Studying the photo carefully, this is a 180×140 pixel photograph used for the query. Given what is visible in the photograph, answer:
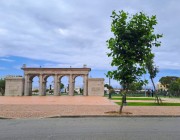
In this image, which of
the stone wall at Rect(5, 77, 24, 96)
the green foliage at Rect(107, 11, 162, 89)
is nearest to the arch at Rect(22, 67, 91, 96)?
the stone wall at Rect(5, 77, 24, 96)

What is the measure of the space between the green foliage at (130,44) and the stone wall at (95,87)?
47179mm

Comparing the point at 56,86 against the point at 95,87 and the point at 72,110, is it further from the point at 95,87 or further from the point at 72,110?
the point at 72,110

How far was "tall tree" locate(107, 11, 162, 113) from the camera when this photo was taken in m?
20.8

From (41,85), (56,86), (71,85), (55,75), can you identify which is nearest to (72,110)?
(71,85)

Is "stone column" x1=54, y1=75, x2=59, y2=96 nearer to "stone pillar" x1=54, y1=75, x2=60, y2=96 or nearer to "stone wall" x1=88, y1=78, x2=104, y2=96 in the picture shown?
"stone pillar" x1=54, y1=75, x2=60, y2=96

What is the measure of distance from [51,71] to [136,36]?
5147 centimetres

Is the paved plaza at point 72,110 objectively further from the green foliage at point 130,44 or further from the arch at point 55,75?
the arch at point 55,75

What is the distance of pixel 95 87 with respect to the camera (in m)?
69.2

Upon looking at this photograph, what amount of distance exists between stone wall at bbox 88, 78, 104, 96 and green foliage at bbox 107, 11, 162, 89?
4718 cm

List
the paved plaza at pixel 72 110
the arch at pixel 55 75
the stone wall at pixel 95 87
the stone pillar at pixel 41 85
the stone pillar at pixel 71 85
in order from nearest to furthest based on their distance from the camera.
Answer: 1. the paved plaza at pixel 72 110
2. the stone wall at pixel 95 87
3. the arch at pixel 55 75
4. the stone pillar at pixel 71 85
5. the stone pillar at pixel 41 85

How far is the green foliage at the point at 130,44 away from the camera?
20828mm

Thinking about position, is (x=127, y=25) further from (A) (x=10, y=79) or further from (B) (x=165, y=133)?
(A) (x=10, y=79)

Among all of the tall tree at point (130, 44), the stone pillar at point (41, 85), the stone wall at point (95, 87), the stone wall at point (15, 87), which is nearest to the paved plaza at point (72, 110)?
the tall tree at point (130, 44)

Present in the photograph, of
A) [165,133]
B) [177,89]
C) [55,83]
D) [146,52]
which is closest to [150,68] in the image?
[146,52]
